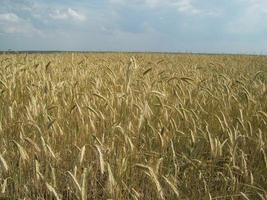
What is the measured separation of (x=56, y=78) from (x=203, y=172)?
3384 mm

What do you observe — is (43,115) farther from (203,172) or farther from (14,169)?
(203,172)

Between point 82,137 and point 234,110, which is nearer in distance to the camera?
point 82,137

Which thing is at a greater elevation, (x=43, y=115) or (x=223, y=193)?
(x=43, y=115)

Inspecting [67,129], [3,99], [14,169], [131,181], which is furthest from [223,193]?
[3,99]

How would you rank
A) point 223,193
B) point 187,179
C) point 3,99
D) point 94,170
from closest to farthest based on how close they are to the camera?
point 223,193
point 187,179
point 94,170
point 3,99

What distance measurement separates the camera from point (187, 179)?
2.55 metres

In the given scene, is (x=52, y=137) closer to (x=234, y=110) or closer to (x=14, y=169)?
(x=14, y=169)


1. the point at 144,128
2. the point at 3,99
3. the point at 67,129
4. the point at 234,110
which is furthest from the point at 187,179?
the point at 3,99

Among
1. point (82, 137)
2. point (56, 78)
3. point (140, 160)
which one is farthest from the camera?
point (56, 78)

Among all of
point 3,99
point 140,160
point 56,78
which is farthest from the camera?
point 56,78

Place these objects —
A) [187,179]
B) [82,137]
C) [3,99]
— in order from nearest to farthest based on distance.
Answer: [187,179]
[82,137]
[3,99]

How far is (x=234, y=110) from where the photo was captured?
13.2ft

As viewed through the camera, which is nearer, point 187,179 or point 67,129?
point 187,179

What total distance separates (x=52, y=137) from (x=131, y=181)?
2.88ft
